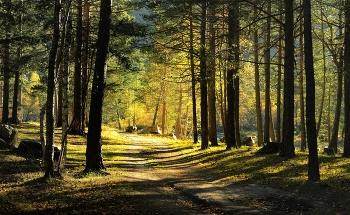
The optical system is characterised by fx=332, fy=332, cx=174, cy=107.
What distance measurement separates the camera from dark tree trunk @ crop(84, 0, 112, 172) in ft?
40.5

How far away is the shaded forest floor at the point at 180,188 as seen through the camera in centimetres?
801

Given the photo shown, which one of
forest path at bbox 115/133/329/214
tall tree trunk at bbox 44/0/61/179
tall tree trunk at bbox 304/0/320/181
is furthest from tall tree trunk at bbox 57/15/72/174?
tall tree trunk at bbox 304/0/320/181

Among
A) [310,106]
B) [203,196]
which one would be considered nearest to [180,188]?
[203,196]

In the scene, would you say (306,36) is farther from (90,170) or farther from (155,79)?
(155,79)

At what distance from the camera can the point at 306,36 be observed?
10.6 metres

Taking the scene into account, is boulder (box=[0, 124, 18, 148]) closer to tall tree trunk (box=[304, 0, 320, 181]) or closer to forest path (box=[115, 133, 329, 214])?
forest path (box=[115, 133, 329, 214])

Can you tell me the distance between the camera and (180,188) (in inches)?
425

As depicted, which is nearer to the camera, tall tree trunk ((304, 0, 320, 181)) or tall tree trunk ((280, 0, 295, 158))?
tall tree trunk ((304, 0, 320, 181))

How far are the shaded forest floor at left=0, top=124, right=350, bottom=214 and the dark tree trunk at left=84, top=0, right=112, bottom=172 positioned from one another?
78cm

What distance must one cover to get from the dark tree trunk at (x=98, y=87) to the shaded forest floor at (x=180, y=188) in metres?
0.78

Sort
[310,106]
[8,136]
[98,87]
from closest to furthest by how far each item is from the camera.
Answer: [310,106], [98,87], [8,136]

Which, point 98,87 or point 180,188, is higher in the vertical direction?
point 98,87

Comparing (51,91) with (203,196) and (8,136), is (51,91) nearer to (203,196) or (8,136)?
(203,196)

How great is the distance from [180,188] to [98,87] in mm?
4761
